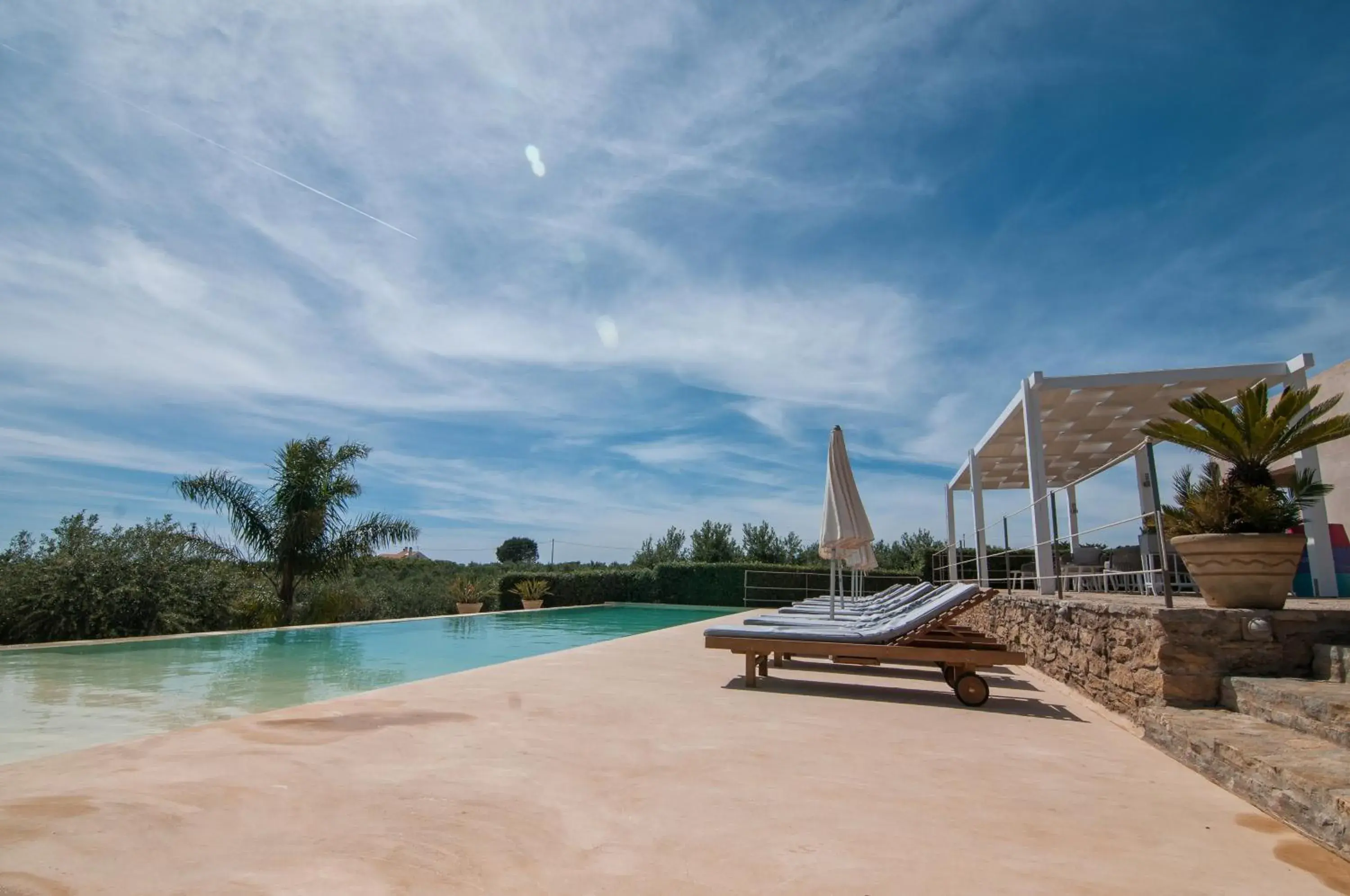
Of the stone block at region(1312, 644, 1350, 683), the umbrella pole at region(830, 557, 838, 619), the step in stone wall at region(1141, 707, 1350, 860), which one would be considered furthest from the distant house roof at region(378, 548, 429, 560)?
the stone block at region(1312, 644, 1350, 683)

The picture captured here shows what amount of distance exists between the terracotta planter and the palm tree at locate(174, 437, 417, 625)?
51.2 feet

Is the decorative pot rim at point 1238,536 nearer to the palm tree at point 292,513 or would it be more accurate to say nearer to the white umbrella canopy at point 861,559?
the white umbrella canopy at point 861,559

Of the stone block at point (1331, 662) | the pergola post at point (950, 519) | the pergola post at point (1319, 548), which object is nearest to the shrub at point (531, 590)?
the pergola post at point (950, 519)

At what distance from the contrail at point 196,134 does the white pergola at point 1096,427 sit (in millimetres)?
9865

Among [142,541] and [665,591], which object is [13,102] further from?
[665,591]

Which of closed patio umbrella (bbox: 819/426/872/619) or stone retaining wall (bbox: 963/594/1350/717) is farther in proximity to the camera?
closed patio umbrella (bbox: 819/426/872/619)

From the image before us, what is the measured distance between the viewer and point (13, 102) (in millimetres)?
7008

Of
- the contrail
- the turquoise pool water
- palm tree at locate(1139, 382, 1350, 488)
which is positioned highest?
the contrail

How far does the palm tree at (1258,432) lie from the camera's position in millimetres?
4496

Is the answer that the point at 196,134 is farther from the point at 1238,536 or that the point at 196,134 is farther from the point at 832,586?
the point at 1238,536

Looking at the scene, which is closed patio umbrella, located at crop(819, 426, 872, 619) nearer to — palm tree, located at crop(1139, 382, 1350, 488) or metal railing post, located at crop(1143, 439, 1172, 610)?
metal railing post, located at crop(1143, 439, 1172, 610)

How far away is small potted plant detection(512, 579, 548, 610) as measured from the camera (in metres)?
24.5

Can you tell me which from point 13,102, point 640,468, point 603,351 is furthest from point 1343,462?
point 640,468

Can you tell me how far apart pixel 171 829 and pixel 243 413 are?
1871 centimetres
